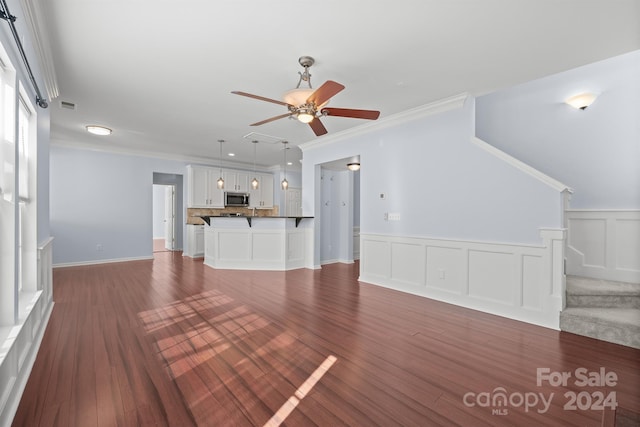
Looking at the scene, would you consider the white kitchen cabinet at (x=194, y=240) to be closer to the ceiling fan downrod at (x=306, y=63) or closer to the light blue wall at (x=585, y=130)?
the ceiling fan downrod at (x=306, y=63)

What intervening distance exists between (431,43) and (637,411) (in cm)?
307

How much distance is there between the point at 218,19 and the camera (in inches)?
90.3

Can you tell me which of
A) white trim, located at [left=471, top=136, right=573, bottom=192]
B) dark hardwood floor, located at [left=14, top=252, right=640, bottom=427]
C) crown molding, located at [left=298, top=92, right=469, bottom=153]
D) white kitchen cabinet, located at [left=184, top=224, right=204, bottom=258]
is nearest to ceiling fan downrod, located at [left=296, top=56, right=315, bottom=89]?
crown molding, located at [left=298, top=92, right=469, bottom=153]

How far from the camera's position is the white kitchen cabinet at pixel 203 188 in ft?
25.8

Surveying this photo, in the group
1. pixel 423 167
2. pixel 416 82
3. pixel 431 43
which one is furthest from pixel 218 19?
pixel 423 167

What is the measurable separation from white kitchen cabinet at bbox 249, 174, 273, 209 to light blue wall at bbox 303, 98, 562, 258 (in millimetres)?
4605

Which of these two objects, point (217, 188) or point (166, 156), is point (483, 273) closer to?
point (217, 188)

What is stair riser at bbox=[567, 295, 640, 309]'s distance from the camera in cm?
300

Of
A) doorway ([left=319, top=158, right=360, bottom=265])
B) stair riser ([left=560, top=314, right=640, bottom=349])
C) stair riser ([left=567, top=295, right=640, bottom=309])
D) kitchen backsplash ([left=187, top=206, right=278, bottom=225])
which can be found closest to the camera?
stair riser ([left=560, top=314, right=640, bottom=349])

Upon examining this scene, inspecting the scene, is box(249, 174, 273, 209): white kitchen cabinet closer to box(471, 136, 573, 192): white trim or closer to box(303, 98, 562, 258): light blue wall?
box(303, 98, 562, 258): light blue wall

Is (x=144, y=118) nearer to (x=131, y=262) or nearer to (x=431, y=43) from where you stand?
(x=131, y=262)

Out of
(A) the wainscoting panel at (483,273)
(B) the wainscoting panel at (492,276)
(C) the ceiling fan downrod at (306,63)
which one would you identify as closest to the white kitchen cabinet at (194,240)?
(A) the wainscoting panel at (483,273)

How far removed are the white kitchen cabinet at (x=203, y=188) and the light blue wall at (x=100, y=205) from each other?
2.62 feet

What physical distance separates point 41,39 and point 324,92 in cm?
253
